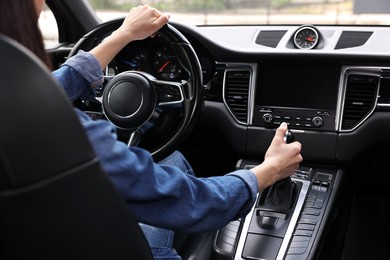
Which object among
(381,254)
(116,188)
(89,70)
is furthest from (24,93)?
(381,254)

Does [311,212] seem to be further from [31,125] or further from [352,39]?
[31,125]

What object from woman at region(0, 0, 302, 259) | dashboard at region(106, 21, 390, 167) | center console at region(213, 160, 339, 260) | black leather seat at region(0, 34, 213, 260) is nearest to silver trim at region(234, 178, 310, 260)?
center console at region(213, 160, 339, 260)

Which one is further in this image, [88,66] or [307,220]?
[307,220]

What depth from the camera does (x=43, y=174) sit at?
727 mm

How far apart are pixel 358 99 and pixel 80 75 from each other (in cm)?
108

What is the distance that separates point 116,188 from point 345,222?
161cm

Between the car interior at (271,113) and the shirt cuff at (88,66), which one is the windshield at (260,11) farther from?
the shirt cuff at (88,66)

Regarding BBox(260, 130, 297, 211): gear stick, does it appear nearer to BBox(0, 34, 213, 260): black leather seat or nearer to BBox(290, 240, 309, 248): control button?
BBox(290, 240, 309, 248): control button

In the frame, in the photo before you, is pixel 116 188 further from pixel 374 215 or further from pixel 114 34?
pixel 374 215

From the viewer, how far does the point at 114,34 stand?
1.63 m

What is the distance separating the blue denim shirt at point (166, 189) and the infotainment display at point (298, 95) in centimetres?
104

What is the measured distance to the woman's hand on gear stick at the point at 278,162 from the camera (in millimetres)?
1156

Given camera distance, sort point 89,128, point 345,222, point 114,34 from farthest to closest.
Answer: point 345,222 < point 114,34 < point 89,128

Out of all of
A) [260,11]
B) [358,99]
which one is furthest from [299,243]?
[260,11]
